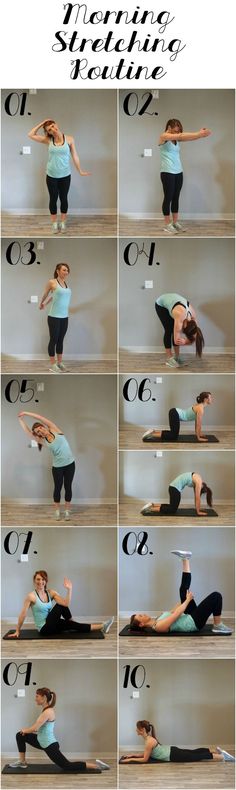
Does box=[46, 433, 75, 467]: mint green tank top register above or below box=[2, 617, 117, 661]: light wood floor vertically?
above

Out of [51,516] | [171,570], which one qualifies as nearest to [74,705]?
[171,570]

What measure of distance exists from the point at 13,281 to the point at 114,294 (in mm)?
495

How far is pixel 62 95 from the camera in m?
5.91

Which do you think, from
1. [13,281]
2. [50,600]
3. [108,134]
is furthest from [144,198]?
[50,600]

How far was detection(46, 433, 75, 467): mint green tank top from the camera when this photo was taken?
577cm

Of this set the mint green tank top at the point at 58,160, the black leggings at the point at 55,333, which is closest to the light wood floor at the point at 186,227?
the mint green tank top at the point at 58,160

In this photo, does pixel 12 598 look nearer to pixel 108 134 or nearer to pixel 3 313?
pixel 3 313

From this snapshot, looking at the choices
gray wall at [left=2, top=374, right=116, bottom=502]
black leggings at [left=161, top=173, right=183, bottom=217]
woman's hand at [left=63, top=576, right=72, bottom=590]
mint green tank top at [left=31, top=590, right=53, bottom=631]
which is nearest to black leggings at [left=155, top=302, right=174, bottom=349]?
gray wall at [left=2, top=374, right=116, bottom=502]

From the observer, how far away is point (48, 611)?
18.8 ft

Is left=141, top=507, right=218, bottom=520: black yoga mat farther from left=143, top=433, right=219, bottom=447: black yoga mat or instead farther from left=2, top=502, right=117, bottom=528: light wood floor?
left=143, top=433, right=219, bottom=447: black yoga mat

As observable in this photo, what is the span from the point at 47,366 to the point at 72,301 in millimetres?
371

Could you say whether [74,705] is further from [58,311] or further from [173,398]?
[58,311]

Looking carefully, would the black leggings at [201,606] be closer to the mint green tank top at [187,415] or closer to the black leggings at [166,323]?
the mint green tank top at [187,415]

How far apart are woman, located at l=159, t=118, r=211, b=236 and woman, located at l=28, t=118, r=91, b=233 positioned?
37cm
